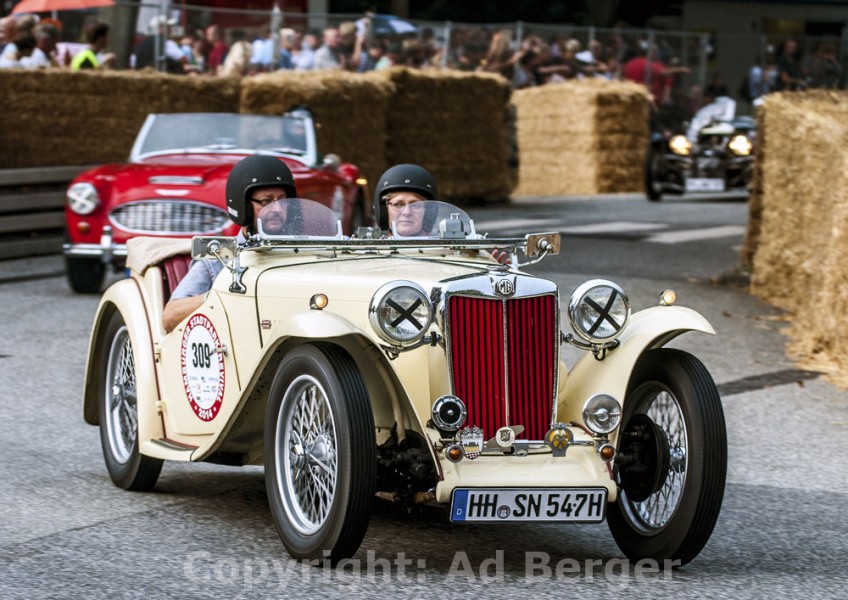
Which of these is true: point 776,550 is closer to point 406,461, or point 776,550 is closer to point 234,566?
point 406,461

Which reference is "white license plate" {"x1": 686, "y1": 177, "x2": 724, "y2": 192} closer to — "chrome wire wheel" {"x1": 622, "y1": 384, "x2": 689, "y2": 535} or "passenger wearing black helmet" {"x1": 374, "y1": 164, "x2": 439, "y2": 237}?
"passenger wearing black helmet" {"x1": 374, "y1": 164, "x2": 439, "y2": 237}

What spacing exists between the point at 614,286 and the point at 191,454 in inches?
69.8

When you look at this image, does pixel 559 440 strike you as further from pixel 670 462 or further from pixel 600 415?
pixel 670 462

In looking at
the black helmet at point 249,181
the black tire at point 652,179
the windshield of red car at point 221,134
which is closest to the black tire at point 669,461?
the black helmet at point 249,181

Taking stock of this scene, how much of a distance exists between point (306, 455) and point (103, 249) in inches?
320

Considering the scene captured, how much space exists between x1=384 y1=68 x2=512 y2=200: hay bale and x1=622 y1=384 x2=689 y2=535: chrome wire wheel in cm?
1814

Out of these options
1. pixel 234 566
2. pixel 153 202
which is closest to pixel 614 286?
pixel 234 566

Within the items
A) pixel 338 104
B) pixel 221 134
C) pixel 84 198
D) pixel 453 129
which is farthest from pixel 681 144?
pixel 84 198

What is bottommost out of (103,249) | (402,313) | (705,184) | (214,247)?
(705,184)

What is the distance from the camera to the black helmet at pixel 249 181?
682 centimetres

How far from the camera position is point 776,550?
233 inches

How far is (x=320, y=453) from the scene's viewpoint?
5.36m

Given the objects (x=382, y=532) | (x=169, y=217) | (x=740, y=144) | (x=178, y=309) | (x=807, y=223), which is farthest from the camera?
(x=740, y=144)

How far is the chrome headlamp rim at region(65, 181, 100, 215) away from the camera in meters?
13.3
